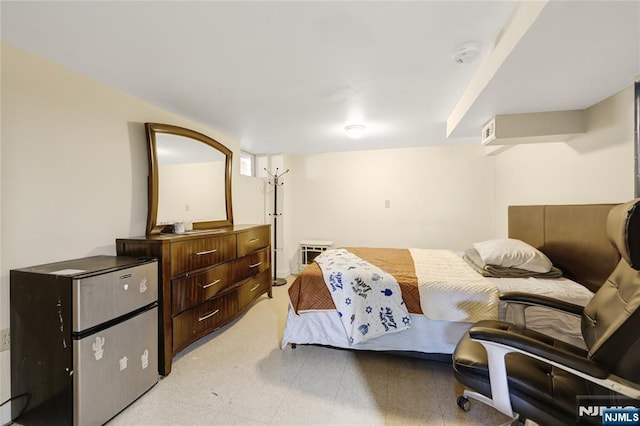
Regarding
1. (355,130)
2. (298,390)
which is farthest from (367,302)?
(355,130)

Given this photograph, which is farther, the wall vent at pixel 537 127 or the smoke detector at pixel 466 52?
the wall vent at pixel 537 127

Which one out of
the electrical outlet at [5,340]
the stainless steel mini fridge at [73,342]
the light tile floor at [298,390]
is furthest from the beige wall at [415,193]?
the electrical outlet at [5,340]

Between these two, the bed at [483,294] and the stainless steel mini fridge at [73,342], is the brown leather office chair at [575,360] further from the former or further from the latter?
the stainless steel mini fridge at [73,342]

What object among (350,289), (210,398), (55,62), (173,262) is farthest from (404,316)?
(55,62)

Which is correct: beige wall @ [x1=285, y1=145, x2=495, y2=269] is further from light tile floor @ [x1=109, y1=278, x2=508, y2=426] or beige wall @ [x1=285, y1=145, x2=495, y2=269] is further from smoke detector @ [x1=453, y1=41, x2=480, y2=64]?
smoke detector @ [x1=453, y1=41, x2=480, y2=64]

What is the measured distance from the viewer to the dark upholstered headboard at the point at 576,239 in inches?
68.5

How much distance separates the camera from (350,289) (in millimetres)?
1965

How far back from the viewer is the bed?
1711mm

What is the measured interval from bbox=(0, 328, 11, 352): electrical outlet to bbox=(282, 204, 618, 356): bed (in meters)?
1.68

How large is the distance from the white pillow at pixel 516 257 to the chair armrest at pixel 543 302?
63cm

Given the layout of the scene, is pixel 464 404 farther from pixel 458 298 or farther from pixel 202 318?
pixel 202 318

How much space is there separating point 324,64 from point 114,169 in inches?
72.3

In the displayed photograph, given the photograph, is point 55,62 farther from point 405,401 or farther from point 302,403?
point 405,401

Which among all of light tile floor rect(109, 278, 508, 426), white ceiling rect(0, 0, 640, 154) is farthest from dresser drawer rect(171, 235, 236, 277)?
white ceiling rect(0, 0, 640, 154)
